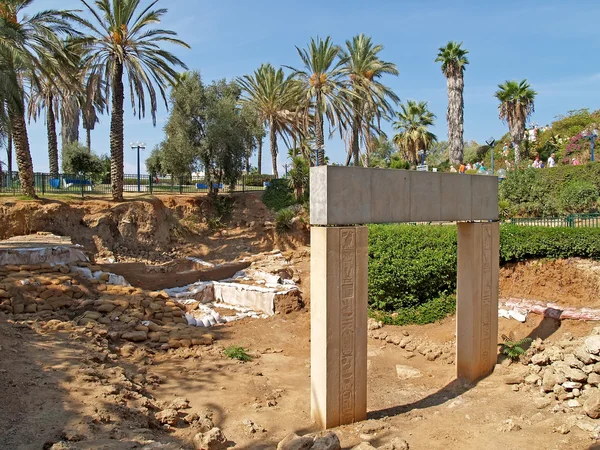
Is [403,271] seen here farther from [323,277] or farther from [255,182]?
[255,182]

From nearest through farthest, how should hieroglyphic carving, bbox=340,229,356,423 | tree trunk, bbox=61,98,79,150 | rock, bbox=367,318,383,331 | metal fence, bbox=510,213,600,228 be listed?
hieroglyphic carving, bbox=340,229,356,423, rock, bbox=367,318,383,331, metal fence, bbox=510,213,600,228, tree trunk, bbox=61,98,79,150

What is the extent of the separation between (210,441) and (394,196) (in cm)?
422

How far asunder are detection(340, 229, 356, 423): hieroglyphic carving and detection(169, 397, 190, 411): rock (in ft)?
8.42

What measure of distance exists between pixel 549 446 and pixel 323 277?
3513 millimetres

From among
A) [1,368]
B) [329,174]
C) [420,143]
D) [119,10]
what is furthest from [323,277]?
[420,143]

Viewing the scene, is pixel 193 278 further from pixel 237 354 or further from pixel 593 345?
pixel 593 345

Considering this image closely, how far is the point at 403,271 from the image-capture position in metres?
12.6

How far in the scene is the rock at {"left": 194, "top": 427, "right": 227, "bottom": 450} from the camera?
531cm

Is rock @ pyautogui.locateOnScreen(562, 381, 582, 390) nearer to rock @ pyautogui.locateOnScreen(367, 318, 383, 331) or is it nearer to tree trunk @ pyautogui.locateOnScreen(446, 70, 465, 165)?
rock @ pyautogui.locateOnScreen(367, 318, 383, 331)

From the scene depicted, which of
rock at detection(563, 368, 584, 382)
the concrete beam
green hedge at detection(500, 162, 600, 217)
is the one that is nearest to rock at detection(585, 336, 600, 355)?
rock at detection(563, 368, 584, 382)

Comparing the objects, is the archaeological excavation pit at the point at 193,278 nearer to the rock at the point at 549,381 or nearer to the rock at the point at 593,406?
the rock at the point at 549,381

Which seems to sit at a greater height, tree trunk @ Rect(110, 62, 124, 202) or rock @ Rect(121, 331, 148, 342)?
tree trunk @ Rect(110, 62, 124, 202)

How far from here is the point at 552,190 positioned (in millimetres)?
19719

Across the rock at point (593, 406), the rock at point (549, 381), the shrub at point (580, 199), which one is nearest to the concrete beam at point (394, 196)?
the rock at point (549, 381)
